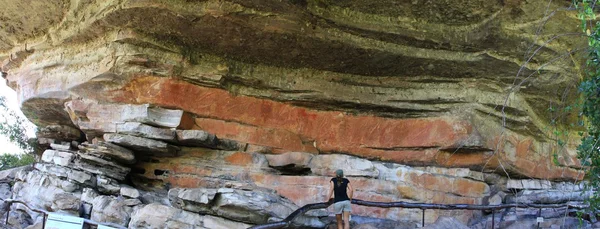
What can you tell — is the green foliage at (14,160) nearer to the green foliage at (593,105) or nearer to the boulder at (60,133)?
the boulder at (60,133)

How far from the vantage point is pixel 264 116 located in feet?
28.8

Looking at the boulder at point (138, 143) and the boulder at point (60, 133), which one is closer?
the boulder at point (138, 143)

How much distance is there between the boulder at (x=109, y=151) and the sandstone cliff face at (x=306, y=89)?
3 centimetres

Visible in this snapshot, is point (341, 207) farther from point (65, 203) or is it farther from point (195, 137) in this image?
point (65, 203)

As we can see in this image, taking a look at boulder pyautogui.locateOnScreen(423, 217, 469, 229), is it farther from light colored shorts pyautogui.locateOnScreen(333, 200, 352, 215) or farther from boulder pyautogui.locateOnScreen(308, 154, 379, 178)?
boulder pyautogui.locateOnScreen(308, 154, 379, 178)

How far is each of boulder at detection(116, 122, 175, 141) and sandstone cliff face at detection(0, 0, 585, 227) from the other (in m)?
0.02

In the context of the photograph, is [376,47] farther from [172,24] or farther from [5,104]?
[5,104]

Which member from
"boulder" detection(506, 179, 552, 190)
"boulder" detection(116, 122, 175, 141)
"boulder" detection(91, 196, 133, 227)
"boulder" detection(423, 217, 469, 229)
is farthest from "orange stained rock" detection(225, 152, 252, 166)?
"boulder" detection(506, 179, 552, 190)

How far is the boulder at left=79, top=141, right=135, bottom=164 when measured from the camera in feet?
25.7

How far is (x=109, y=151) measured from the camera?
7812 mm

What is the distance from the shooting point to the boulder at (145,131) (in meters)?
7.92

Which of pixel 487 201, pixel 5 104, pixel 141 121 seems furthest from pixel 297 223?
pixel 5 104

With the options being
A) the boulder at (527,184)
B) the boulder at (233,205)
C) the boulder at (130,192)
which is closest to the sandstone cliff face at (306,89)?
the boulder at (527,184)

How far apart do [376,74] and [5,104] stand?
13.9 metres
